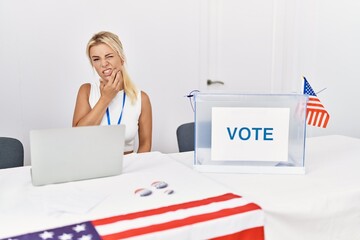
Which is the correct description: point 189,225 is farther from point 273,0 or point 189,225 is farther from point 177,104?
point 273,0

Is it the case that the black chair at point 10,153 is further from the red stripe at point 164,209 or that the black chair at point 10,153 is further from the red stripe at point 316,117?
the red stripe at point 316,117

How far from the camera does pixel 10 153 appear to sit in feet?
6.19

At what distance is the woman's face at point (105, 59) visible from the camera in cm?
206

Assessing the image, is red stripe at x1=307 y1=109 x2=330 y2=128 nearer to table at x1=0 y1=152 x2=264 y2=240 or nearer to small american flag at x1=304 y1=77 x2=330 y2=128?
small american flag at x1=304 y1=77 x2=330 y2=128

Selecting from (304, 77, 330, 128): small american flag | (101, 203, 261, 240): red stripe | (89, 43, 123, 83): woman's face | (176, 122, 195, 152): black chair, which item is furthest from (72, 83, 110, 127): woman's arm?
(101, 203, 261, 240): red stripe

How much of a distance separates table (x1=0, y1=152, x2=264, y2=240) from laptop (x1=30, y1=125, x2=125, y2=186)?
3 cm

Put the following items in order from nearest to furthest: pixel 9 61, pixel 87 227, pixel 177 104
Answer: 1. pixel 87 227
2. pixel 9 61
3. pixel 177 104

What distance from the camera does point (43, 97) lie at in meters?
2.70

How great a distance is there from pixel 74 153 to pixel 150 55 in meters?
1.88

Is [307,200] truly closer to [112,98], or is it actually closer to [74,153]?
[74,153]

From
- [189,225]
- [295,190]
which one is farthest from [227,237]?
[295,190]

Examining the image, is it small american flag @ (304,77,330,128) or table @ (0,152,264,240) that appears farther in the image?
small american flag @ (304,77,330,128)

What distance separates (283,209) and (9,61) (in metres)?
2.12

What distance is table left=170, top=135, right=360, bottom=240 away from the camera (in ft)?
3.57
